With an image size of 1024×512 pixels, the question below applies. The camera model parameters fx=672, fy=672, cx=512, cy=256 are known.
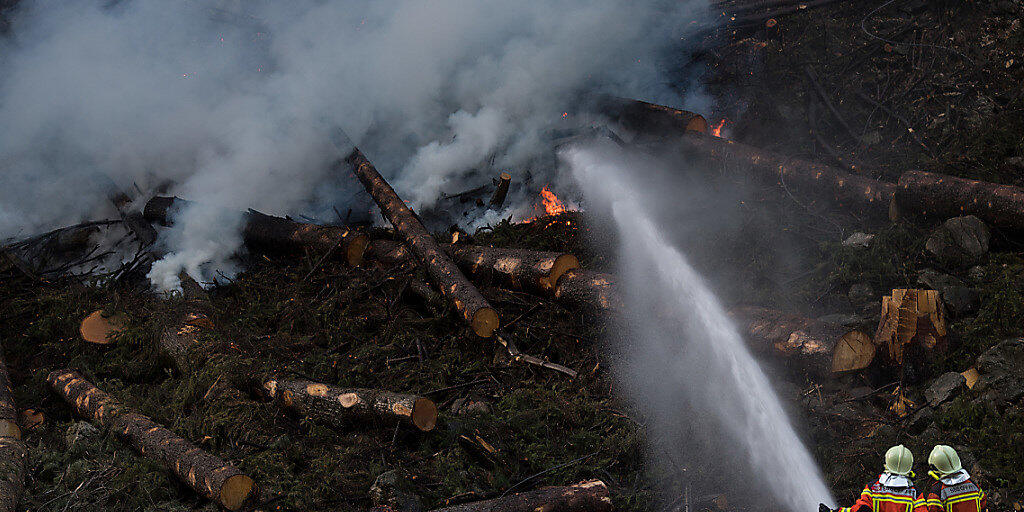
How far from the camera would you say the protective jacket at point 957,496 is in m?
3.46

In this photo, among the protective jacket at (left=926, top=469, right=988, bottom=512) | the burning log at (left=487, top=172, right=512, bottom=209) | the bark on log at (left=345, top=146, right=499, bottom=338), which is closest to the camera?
the protective jacket at (left=926, top=469, right=988, bottom=512)

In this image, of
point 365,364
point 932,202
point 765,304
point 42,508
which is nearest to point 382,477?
point 365,364

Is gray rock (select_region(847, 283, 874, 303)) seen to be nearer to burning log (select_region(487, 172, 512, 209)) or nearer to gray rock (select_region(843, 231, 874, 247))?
gray rock (select_region(843, 231, 874, 247))

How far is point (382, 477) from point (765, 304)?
195 inches

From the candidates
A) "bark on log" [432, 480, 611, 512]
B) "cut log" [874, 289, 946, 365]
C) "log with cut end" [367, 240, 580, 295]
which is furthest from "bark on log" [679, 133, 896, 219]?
"bark on log" [432, 480, 611, 512]

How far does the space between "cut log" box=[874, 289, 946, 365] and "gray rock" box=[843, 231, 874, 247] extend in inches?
83.7

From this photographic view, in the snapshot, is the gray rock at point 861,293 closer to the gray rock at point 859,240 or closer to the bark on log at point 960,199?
the gray rock at point 859,240

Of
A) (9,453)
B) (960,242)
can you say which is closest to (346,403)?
(9,453)

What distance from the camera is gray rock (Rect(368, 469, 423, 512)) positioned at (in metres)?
5.46

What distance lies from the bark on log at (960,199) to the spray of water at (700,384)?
2.84 meters

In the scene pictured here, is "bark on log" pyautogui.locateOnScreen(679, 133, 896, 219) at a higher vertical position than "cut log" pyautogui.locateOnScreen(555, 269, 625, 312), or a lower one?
lower

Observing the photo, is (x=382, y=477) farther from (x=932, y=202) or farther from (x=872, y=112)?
(x=872, y=112)

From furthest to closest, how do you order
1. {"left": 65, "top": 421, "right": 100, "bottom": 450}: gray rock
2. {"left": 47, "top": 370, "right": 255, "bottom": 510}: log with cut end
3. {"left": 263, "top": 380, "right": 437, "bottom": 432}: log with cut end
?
{"left": 65, "top": 421, "right": 100, "bottom": 450}: gray rock → {"left": 263, "top": 380, "right": 437, "bottom": 432}: log with cut end → {"left": 47, "top": 370, "right": 255, "bottom": 510}: log with cut end

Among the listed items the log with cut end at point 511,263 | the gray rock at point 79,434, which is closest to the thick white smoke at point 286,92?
the log with cut end at point 511,263
